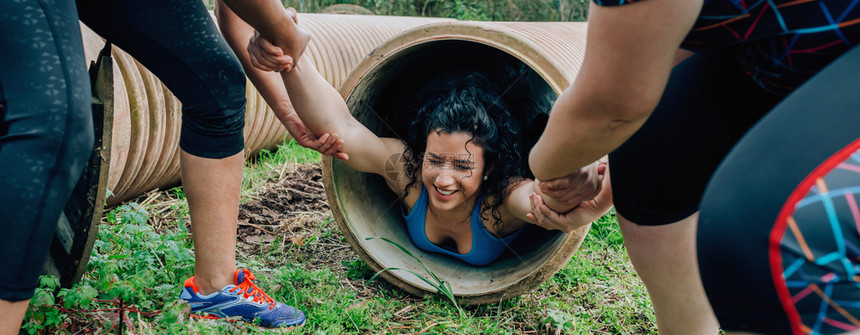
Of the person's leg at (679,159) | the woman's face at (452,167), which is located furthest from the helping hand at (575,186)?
the woman's face at (452,167)

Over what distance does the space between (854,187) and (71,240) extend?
5.99 feet

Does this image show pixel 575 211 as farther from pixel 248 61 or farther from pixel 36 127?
pixel 36 127

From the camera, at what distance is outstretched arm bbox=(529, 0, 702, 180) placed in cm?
80

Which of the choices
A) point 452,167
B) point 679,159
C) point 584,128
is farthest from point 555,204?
point 584,128

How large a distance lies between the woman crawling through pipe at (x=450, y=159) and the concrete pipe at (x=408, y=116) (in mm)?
103

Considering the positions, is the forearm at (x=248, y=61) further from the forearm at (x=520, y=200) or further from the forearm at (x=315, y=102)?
the forearm at (x=520, y=200)

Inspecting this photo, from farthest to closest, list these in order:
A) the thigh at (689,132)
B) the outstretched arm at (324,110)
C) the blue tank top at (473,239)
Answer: the blue tank top at (473,239) < the outstretched arm at (324,110) < the thigh at (689,132)

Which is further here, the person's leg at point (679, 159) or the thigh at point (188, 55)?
the thigh at point (188, 55)

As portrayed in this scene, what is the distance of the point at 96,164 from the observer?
1644 mm

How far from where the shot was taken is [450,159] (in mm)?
2303

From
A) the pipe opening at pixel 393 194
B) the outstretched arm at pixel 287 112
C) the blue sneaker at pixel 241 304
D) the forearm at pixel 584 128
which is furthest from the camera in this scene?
the pipe opening at pixel 393 194

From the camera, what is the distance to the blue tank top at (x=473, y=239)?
2.51m

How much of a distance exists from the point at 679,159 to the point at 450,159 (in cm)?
111

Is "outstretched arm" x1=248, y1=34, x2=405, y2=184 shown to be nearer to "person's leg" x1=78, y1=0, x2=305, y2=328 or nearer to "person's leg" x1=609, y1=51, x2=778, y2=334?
"person's leg" x1=78, y1=0, x2=305, y2=328
